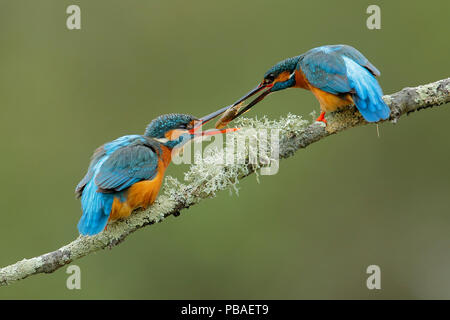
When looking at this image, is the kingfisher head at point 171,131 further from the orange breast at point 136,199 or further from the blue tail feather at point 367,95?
the blue tail feather at point 367,95

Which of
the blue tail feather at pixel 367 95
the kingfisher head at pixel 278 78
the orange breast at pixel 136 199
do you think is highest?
the kingfisher head at pixel 278 78

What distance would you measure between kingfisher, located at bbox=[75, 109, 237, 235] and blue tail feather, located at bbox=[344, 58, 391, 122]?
26.4 inches

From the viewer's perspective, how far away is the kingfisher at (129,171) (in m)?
2.97

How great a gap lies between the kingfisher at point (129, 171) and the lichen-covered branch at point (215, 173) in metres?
0.07

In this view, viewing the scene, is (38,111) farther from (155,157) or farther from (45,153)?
(155,157)

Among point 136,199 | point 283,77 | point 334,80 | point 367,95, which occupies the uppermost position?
point 283,77

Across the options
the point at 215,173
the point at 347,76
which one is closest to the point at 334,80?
the point at 347,76

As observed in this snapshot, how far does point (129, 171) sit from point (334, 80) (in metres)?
1.22

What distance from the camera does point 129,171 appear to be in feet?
10.4

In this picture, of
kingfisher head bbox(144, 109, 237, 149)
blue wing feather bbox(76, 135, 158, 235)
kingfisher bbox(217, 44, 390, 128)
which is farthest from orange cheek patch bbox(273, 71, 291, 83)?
blue wing feather bbox(76, 135, 158, 235)

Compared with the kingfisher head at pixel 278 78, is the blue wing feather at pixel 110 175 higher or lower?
lower

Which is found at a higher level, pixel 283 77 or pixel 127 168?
pixel 283 77

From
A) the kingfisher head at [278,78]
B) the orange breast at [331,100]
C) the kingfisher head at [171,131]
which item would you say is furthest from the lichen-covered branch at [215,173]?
the kingfisher head at [278,78]

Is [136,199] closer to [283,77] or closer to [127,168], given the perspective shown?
[127,168]
